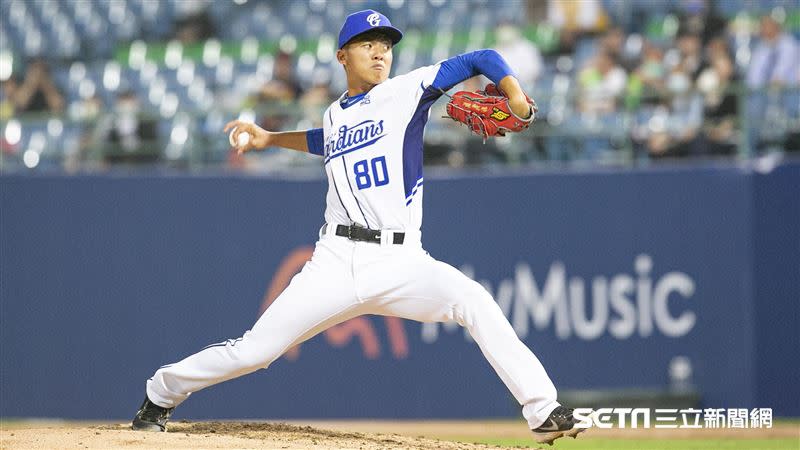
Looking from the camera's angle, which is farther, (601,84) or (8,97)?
(8,97)

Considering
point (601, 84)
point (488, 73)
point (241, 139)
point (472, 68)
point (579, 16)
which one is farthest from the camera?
point (579, 16)

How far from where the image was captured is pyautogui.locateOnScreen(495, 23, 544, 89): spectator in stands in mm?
11602

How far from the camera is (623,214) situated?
945 centimetres

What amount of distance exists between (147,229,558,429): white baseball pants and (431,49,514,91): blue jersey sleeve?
0.71 metres

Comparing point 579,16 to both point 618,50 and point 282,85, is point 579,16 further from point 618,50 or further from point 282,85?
point 282,85

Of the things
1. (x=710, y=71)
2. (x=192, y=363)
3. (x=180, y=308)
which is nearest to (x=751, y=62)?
(x=710, y=71)

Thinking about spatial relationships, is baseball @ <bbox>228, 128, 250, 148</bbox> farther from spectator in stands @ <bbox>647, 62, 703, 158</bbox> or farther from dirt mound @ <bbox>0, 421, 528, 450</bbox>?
spectator in stands @ <bbox>647, 62, 703, 158</bbox>

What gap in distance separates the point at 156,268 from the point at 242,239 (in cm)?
74

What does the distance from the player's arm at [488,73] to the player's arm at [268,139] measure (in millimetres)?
871

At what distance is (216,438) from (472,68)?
2013 mm

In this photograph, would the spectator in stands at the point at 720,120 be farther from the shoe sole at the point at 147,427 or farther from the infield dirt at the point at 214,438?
the shoe sole at the point at 147,427

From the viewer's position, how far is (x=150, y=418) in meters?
5.68

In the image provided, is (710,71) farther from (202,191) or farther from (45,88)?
(45,88)

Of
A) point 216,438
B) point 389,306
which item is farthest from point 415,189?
point 216,438
